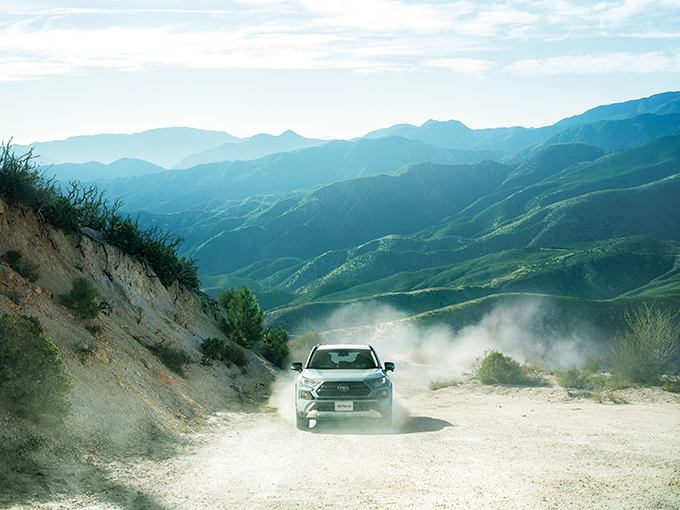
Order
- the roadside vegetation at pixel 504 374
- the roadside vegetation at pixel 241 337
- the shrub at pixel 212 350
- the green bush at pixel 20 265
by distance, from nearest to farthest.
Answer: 1. the green bush at pixel 20 265
2. the shrub at pixel 212 350
3. the roadside vegetation at pixel 241 337
4. the roadside vegetation at pixel 504 374

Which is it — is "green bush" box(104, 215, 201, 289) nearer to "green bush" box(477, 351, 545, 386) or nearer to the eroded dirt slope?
the eroded dirt slope

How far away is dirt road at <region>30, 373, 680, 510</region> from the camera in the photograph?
6.46m

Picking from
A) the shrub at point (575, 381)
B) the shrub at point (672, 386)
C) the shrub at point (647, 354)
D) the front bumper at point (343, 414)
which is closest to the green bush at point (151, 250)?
the front bumper at point (343, 414)

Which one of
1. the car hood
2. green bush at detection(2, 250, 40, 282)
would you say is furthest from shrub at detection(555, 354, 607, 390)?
green bush at detection(2, 250, 40, 282)

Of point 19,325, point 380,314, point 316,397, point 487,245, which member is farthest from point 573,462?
point 487,245

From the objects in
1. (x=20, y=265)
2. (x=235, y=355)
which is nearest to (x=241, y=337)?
(x=235, y=355)

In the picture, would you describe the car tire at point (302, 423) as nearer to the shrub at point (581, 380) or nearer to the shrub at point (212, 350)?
the shrub at point (212, 350)

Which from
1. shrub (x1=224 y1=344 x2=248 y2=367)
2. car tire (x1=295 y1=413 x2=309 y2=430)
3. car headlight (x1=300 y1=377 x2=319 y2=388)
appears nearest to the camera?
car headlight (x1=300 y1=377 x2=319 y2=388)

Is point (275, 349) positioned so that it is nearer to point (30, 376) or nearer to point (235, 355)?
point (235, 355)

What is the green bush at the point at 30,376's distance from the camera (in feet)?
25.2

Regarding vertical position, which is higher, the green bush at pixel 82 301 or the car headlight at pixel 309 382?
the green bush at pixel 82 301

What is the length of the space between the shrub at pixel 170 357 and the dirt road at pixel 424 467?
2426 mm

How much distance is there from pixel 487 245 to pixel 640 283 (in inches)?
2108

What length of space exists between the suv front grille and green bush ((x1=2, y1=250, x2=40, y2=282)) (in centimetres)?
757
